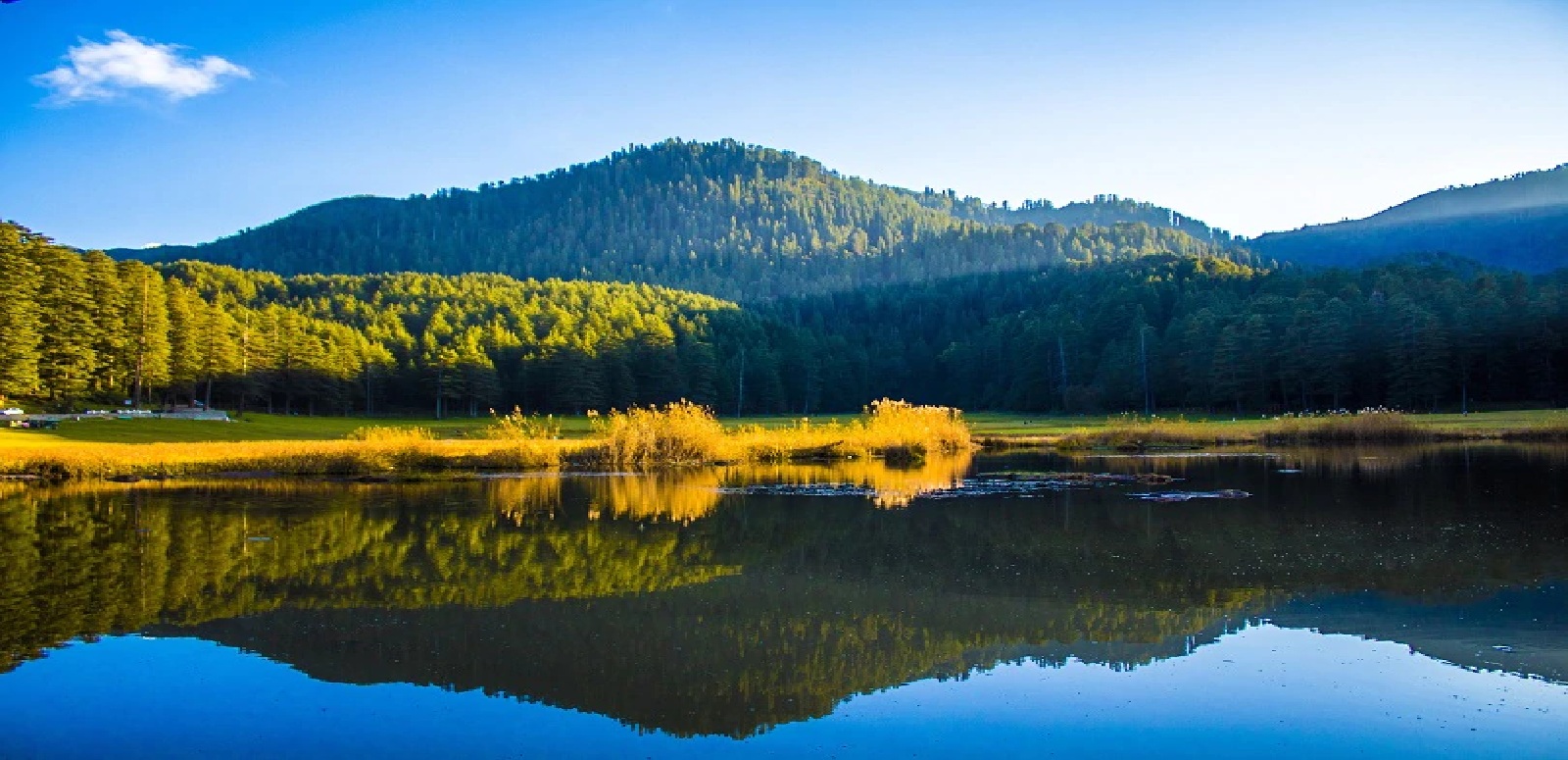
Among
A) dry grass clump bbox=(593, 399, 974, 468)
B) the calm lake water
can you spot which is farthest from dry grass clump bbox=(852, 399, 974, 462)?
the calm lake water

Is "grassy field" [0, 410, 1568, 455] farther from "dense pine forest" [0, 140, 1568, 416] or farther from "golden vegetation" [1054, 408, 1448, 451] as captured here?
"dense pine forest" [0, 140, 1568, 416]

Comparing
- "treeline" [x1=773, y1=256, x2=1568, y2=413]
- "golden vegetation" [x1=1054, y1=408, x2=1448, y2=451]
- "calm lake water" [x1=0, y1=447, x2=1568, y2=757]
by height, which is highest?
"treeline" [x1=773, y1=256, x2=1568, y2=413]

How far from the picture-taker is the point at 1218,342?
89812mm

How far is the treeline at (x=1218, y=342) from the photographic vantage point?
247 feet

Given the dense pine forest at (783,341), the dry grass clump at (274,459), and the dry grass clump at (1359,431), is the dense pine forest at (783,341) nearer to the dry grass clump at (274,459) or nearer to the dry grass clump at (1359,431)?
the dry grass clump at (274,459)

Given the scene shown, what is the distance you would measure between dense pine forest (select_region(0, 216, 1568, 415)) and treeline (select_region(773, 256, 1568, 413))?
0.86ft

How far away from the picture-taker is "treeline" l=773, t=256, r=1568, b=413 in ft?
247

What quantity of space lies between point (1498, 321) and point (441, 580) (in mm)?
84640

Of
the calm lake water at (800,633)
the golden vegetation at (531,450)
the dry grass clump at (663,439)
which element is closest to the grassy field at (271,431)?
the golden vegetation at (531,450)

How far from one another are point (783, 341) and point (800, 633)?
4850 inches

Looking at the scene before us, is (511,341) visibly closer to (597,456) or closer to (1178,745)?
(597,456)

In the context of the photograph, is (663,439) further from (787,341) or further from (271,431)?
(787,341)

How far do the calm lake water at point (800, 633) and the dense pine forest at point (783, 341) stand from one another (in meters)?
50.8

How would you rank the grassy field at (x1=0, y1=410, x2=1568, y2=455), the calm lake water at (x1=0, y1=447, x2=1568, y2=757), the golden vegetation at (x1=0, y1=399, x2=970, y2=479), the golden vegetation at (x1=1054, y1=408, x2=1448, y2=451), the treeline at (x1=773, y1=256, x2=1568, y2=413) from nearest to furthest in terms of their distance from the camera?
the calm lake water at (x1=0, y1=447, x2=1568, y2=757)
the golden vegetation at (x1=0, y1=399, x2=970, y2=479)
the grassy field at (x1=0, y1=410, x2=1568, y2=455)
the golden vegetation at (x1=1054, y1=408, x2=1448, y2=451)
the treeline at (x1=773, y1=256, x2=1568, y2=413)
